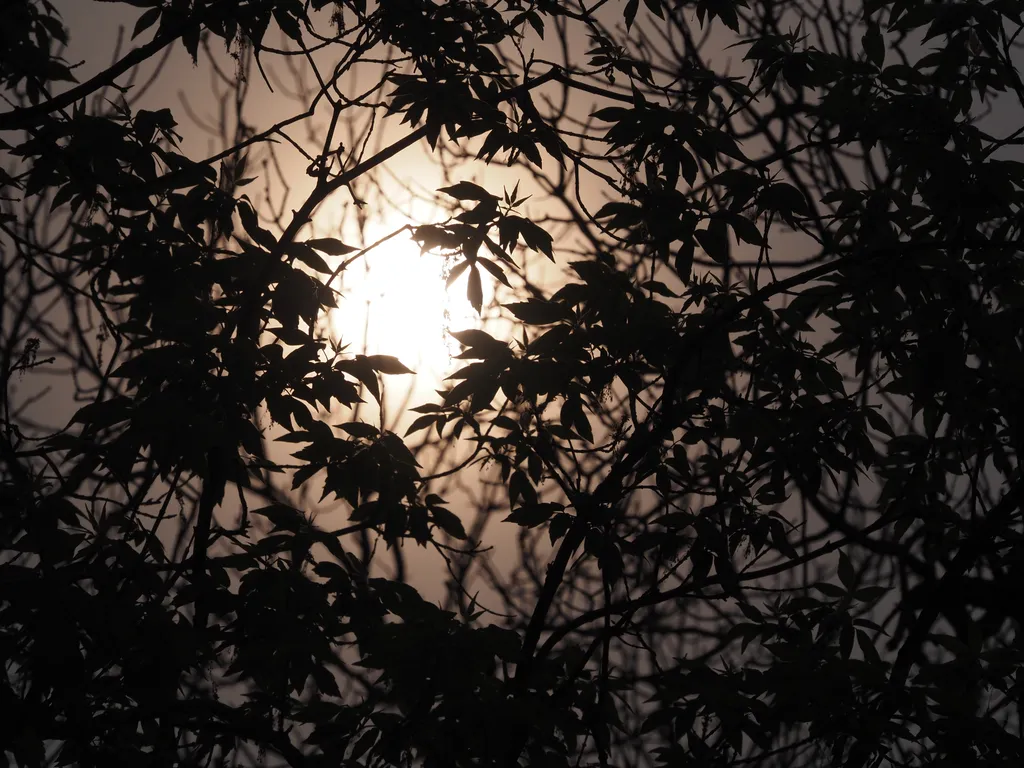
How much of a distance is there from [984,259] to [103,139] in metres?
2.49

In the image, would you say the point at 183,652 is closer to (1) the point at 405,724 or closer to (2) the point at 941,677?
(1) the point at 405,724

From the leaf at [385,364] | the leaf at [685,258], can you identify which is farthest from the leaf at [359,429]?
the leaf at [685,258]

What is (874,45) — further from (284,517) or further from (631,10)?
(284,517)

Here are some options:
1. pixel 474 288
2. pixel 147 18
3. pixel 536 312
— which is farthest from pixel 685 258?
pixel 147 18

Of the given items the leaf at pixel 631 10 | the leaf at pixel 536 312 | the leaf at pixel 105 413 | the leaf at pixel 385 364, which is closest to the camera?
the leaf at pixel 105 413

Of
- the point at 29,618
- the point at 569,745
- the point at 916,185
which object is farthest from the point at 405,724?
the point at 916,185

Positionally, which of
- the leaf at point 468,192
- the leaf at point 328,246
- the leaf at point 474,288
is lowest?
the leaf at point 474,288

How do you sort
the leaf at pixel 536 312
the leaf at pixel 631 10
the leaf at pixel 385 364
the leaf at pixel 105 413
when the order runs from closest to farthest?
1. the leaf at pixel 105 413
2. the leaf at pixel 536 312
3. the leaf at pixel 385 364
4. the leaf at pixel 631 10

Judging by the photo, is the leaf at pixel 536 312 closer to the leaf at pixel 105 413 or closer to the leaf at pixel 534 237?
the leaf at pixel 534 237

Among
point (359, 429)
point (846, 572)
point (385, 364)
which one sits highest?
point (385, 364)

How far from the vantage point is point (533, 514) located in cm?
253

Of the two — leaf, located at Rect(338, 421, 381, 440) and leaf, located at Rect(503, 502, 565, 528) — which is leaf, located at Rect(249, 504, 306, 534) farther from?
leaf, located at Rect(503, 502, 565, 528)

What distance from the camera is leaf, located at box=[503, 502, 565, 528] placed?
2527 millimetres

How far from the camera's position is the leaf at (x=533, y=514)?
99.5 inches
